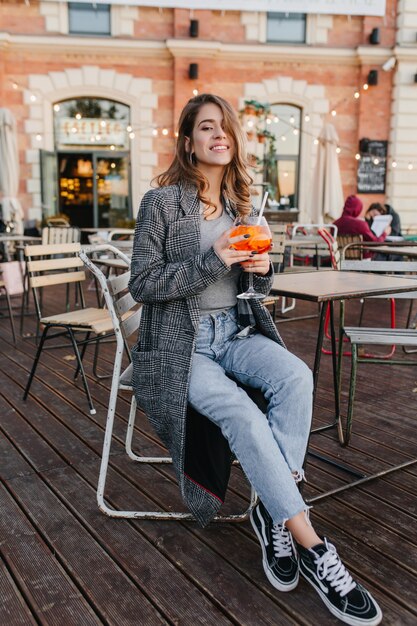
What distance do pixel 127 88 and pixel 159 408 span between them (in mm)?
10630

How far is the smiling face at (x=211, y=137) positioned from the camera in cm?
198

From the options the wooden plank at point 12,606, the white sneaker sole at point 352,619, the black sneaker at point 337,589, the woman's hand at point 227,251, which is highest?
the woman's hand at point 227,251

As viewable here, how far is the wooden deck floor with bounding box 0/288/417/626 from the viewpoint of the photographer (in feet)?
5.11

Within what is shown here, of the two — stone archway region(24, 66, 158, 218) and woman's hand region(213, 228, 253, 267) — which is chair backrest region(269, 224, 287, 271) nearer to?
woman's hand region(213, 228, 253, 267)

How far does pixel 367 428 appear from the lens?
2895 mm

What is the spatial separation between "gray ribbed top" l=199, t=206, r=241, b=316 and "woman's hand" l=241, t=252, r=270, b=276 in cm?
13

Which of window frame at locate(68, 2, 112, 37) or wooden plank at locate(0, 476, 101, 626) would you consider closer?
wooden plank at locate(0, 476, 101, 626)


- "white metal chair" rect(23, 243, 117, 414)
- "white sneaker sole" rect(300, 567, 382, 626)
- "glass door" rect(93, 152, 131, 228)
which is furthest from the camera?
"glass door" rect(93, 152, 131, 228)

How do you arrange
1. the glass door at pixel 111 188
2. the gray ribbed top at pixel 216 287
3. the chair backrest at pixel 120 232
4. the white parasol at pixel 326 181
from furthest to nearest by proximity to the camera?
1. the glass door at pixel 111 188
2. the white parasol at pixel 326 181
3. the chair backrest at pixel 120 232
4. the gray ribbed top at pixel 216 287

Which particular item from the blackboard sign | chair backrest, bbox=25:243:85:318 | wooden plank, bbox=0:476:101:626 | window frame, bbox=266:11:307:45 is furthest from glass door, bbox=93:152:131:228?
wooden plank, bbox=0:476:101:626

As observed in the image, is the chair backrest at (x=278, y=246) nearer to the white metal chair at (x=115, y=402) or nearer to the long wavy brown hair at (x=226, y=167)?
the long wavy brown hair at (x=226, y=167)

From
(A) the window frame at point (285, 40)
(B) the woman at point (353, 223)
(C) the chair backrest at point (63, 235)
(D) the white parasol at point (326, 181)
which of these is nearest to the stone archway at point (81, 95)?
(A) the window frame at point (285, 40)

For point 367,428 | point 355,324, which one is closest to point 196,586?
point 367,428

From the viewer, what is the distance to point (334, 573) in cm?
155
